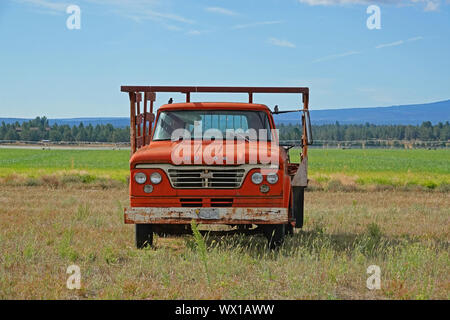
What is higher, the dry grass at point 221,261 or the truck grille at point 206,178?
the truck grille at point 206,178

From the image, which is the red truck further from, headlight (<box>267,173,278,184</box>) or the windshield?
the windshield

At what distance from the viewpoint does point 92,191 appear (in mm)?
20328

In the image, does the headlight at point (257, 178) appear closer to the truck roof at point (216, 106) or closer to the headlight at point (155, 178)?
the headlight at point (155, 178)

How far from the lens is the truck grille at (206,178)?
28.7ft

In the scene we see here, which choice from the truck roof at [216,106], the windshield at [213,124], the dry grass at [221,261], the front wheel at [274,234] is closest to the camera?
the dry grass at [221,261]

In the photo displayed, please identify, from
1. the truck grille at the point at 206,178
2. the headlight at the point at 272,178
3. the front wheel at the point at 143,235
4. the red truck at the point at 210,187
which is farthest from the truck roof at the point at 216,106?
the front wheel at the point at 143,235

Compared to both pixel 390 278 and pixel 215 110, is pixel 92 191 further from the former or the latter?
pixel 390 278

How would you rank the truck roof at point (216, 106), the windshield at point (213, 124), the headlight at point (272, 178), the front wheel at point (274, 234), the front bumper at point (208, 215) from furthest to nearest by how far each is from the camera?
the truck roof at point (216, 106), the windshield at point (213, 124), the front wheel at point (274, 234), the headlight at point (272, 178), the front bumper at point (208, 215)

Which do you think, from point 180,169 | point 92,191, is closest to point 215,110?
point 180,169

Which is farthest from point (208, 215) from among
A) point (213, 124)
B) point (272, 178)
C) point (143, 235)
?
point (213, 124)

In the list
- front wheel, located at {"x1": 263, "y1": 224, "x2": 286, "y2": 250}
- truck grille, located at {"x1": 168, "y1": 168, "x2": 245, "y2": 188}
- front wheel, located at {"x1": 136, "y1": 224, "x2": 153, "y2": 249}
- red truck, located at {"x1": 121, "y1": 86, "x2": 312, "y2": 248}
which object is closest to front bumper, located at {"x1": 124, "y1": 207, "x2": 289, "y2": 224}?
red truck, located at {"x1": 121, "y1": 86, "x2": 312, "y2": 248}

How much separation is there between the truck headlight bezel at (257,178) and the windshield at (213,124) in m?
1.22

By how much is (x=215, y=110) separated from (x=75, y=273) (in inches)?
149

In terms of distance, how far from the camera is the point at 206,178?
28.7 feet
